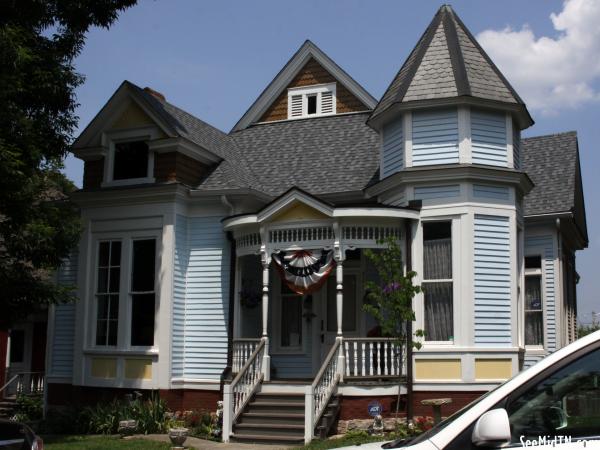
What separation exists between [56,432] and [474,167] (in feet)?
33.3

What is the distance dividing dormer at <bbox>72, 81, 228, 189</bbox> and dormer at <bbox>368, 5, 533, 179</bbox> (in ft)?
14.4

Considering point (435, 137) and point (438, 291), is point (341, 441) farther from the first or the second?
point (435, 137)

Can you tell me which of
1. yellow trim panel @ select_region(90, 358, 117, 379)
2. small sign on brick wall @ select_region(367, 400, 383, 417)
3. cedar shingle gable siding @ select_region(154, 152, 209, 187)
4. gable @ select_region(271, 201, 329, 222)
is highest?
cedar shingle gable siding @ select_region(154, 152, 209, 187)

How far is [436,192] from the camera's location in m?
15.4

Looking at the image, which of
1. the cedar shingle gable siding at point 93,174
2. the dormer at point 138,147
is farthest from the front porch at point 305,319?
the cedar shingle gable siding at point 93,174

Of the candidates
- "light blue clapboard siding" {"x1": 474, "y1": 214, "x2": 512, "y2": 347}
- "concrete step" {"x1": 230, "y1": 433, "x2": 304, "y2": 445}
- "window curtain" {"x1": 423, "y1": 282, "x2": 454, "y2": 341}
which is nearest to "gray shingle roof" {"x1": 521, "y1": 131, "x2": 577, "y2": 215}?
"light blue clapboard siding" {"x1": 474, "y1": 214, "x2": 512, "y2": 347}

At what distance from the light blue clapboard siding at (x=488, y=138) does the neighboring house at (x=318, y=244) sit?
0.13 ft

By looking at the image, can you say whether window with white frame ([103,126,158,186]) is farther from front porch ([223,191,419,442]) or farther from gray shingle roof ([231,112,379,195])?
gray shingle roof ([231,112,379,195])

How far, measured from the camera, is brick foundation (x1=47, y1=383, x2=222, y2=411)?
1692 cm

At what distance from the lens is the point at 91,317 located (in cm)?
1794

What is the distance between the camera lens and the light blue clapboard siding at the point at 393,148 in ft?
52.6

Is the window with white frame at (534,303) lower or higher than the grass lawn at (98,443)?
higher

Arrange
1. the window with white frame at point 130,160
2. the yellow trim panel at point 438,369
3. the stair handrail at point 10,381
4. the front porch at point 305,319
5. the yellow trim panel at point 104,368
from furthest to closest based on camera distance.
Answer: the stair handrail at point 10,381
the window with white frame at point 130,160
the yellow trim panel at point 104,368
the yellow trim panel at point 438,369
the front porch at point 305,319

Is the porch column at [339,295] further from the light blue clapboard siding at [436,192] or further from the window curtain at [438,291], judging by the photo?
the light blue clapboard siding at [436,192]
